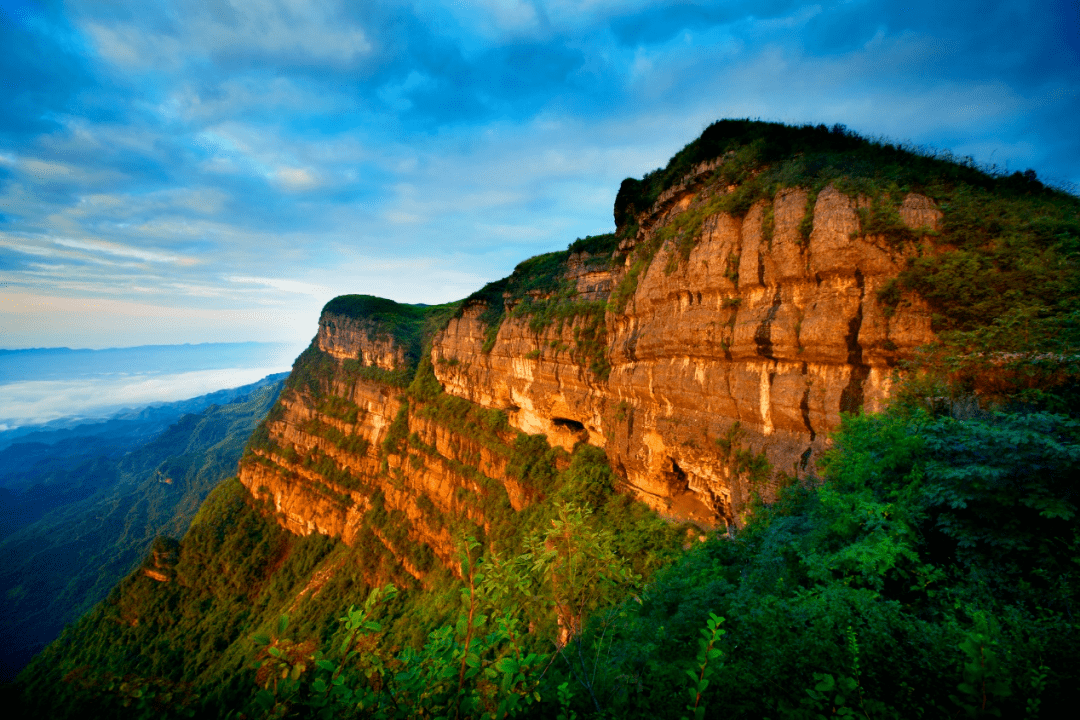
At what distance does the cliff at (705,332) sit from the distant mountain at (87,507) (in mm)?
64340

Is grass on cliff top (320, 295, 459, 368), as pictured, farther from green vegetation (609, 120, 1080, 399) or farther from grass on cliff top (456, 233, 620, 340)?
green vegetation (609, 120, 1080, 399)

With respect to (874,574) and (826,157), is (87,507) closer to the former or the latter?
(874,574)

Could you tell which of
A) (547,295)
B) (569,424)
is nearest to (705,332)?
(569,424)

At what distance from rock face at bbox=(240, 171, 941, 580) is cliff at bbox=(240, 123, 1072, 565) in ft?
0.22

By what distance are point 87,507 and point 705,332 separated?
5761 inches

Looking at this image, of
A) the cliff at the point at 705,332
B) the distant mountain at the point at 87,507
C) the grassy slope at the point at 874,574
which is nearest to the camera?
the grassy slope at the point at 874,574

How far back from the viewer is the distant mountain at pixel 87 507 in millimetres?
61134

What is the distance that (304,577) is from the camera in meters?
38.9

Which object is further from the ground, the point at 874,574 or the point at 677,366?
the point at 677,366

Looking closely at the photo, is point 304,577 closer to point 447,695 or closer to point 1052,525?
point 447,695

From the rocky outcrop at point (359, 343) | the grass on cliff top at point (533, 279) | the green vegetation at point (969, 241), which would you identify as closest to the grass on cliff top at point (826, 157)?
the green vegetation at point (969, 241)

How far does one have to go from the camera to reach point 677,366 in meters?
16.2

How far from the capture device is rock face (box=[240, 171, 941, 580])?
37.1 ft

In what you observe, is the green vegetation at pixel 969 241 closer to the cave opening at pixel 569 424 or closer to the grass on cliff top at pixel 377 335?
the cave opening at pixel 569 424
